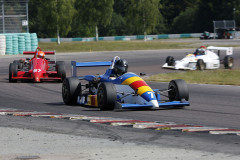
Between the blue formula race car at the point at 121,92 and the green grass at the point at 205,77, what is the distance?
6780mm

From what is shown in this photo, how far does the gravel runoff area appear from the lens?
296 inches

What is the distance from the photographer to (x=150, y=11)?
7931 centimetres

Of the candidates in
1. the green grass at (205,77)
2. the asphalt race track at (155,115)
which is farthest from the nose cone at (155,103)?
the green grass at (205,77)

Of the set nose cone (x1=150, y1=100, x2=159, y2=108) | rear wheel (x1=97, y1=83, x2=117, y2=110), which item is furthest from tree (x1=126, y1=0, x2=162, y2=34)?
nose cone (x1=150, y1=100, x2=159, y2=108)

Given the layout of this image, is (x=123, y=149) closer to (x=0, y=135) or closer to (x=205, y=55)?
(x=0, y=135)

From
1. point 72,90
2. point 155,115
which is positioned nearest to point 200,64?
point 72,90

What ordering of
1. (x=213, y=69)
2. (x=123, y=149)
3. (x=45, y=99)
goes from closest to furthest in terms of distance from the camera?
(x=123, y=149) < (x=45, y=99) < (x=213, y=69)

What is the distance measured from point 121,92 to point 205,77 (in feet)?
34.1

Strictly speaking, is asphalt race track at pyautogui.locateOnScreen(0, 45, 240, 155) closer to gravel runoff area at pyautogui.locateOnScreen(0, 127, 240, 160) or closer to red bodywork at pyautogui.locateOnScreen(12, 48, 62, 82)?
gravel runoff area at pyautogui.locateOnScreen(0, 127, 240, 160)

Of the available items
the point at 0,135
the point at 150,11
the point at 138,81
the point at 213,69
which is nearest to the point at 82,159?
the point at 0,135

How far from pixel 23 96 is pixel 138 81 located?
5.17 metres

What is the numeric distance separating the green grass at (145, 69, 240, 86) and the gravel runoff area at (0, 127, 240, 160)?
1140cm

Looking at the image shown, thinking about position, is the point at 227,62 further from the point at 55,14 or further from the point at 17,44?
the point at 55,14

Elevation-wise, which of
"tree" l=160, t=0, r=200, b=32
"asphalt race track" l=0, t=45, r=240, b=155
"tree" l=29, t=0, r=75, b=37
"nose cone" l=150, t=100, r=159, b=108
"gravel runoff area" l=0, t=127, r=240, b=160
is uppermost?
"tree" l=160, t=0, r=200, b=32
